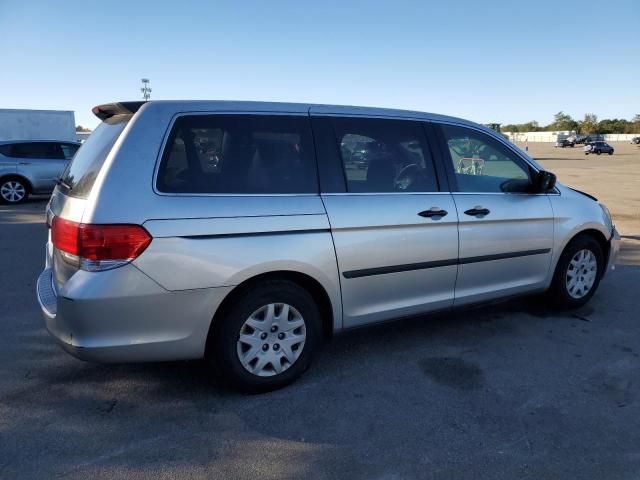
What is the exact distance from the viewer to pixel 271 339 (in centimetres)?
321

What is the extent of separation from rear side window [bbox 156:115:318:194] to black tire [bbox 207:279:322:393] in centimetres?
62

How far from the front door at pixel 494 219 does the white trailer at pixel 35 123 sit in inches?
835

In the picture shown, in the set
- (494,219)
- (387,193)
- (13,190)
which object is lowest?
(13,190)

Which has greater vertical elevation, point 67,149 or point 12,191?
point 67,149

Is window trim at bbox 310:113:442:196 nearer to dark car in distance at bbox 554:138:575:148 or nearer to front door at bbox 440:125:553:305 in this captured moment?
front door at bbox 440:125:553:305

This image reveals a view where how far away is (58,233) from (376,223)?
1.95 metres

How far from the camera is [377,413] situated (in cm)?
303

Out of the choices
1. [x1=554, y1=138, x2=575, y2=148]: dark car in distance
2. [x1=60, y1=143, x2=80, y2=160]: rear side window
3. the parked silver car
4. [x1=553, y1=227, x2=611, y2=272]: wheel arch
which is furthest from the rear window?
[x1=554, y1=138, x2=575, y2=148]: dark car in distance

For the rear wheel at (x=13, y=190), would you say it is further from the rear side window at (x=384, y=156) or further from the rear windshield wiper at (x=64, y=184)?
the rear side window at (x=384, y=156)

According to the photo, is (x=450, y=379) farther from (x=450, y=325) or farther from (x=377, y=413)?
(x=450, y=325)

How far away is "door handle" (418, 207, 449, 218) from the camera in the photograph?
368 cm

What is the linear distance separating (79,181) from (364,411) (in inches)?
86.0

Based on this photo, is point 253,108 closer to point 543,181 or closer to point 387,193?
point 387,193

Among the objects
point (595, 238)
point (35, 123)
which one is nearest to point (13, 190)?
point (35, 123)
